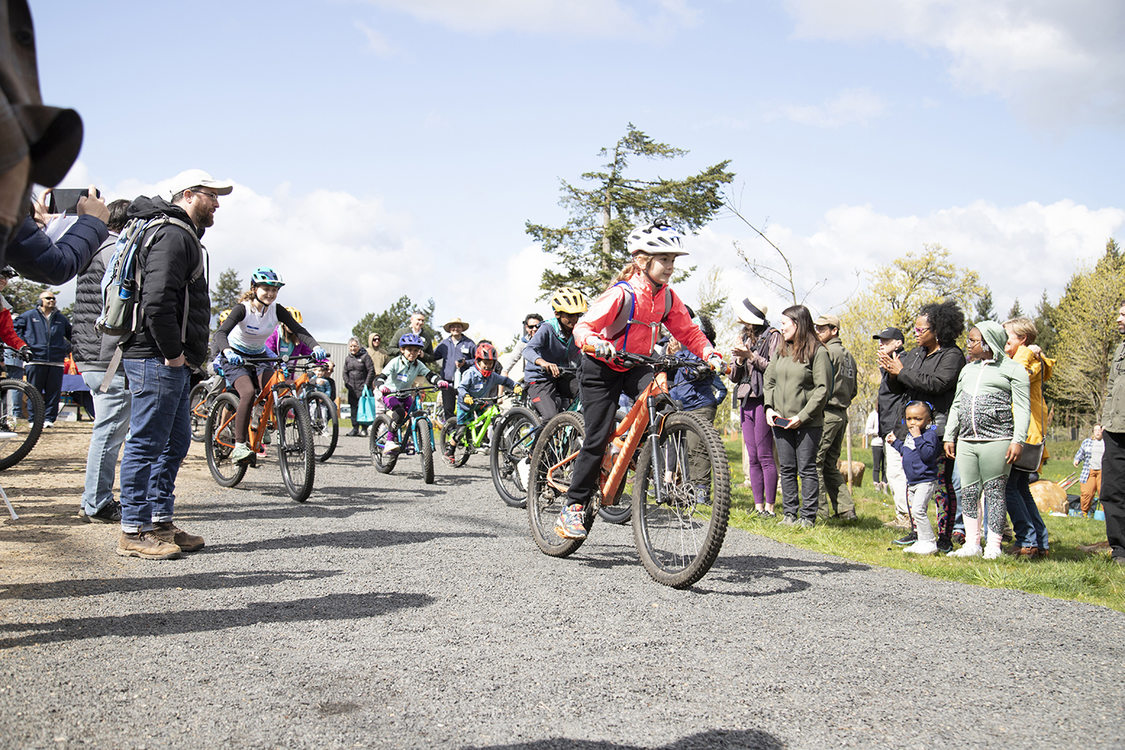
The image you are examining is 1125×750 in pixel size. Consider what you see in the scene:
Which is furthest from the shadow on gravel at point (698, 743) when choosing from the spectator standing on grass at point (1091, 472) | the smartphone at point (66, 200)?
the spectator standing on grass at point (1091, 472)

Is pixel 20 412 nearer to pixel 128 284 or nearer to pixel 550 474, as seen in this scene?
pixel 128 284

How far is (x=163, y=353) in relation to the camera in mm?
5570

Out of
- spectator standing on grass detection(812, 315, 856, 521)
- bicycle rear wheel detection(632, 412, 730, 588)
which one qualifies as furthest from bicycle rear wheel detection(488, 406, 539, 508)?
bicycle rear wheel detection(632, 412, 730, 588)

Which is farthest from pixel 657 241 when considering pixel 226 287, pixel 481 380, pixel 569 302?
pixel 226 287

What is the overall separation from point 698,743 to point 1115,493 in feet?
18.7

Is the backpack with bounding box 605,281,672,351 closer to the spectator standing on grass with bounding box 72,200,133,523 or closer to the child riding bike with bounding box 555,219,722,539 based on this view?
the child riding bike with bounding box 555,219,722,539

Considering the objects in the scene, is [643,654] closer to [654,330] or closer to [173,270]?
[654,330]

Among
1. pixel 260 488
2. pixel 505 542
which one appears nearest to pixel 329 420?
pixel 260 488

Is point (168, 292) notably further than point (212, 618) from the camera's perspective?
Yes

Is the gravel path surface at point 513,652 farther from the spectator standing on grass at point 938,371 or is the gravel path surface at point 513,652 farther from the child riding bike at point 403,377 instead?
the child riding bike at point 403,377

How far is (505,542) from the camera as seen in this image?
6734mm

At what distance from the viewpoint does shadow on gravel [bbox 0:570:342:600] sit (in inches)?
180

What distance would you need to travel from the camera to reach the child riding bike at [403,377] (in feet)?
38.0

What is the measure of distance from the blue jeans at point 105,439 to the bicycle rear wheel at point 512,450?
3.72 metres
